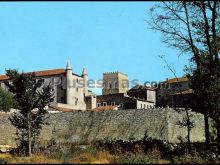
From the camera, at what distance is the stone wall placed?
→ 151ft

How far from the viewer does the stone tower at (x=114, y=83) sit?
125 m

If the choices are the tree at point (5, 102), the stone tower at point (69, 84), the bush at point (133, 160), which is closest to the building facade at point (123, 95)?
the stone tower at point (69, 84)

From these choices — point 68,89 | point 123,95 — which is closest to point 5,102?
point 68,89

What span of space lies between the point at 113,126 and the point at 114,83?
78.6m

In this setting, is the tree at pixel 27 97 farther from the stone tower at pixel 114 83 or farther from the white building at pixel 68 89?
the stone tower at pixel 114 83

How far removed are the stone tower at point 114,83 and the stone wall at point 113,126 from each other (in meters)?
74.0

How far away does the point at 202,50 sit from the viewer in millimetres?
23766

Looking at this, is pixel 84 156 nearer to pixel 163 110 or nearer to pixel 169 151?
pixel 169 151

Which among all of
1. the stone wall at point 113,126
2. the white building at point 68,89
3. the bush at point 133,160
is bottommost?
the bush at point 133,160

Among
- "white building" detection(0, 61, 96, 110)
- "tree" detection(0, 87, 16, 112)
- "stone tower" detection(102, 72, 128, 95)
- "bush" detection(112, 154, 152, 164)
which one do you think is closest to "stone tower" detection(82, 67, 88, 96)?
"white building" detection(0, 61, 96, 110)

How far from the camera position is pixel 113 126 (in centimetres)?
4841

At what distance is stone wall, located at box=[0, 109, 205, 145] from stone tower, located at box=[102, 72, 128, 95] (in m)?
74.0

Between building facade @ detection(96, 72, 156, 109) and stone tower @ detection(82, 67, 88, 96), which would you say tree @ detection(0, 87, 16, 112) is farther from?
stone tower @ detection(82, 67, 88, 96)

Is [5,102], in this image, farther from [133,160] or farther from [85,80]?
[133,160]
